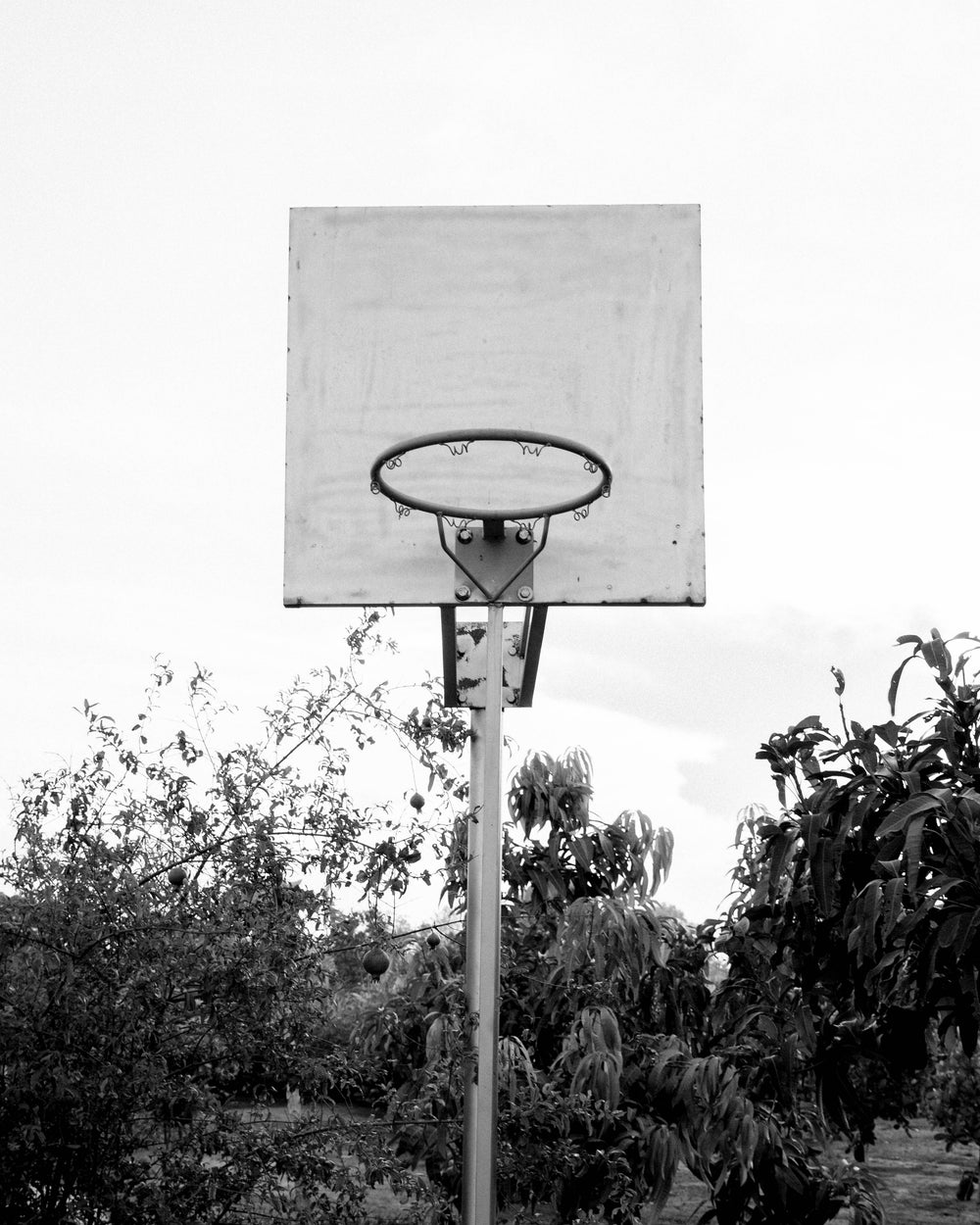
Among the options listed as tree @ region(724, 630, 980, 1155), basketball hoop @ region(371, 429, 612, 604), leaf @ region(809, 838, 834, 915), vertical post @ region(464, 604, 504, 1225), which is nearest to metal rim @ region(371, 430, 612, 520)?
basketball hoop @ region(371, 429, 612, 604)

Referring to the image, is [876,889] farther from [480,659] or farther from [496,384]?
[496,384]

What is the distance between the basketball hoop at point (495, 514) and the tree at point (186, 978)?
0.38 meters

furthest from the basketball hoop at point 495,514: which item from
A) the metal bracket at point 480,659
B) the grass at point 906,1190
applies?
the grass at point 906,1190

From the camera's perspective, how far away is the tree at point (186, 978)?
3266 millimetres

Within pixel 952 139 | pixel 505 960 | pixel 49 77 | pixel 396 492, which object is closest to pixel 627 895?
pixel 505 960

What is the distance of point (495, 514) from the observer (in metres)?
3.62

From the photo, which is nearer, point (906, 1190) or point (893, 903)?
point (893, 903)

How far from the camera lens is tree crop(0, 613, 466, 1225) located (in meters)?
3.27

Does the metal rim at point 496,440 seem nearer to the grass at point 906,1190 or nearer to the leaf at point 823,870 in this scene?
the leaf at point 823,870

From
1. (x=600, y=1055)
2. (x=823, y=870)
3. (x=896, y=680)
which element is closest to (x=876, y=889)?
(x=823, y=870)

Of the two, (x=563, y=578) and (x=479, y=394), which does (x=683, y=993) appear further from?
(x=479, y=394)

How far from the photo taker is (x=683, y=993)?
17.0 feet

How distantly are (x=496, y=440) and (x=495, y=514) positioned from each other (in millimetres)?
194

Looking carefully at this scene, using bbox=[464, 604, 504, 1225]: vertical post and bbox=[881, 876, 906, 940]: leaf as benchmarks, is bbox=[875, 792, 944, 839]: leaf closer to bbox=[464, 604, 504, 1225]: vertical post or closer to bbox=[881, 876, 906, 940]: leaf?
bbox=[881, 876, 906, 940]: leaf
